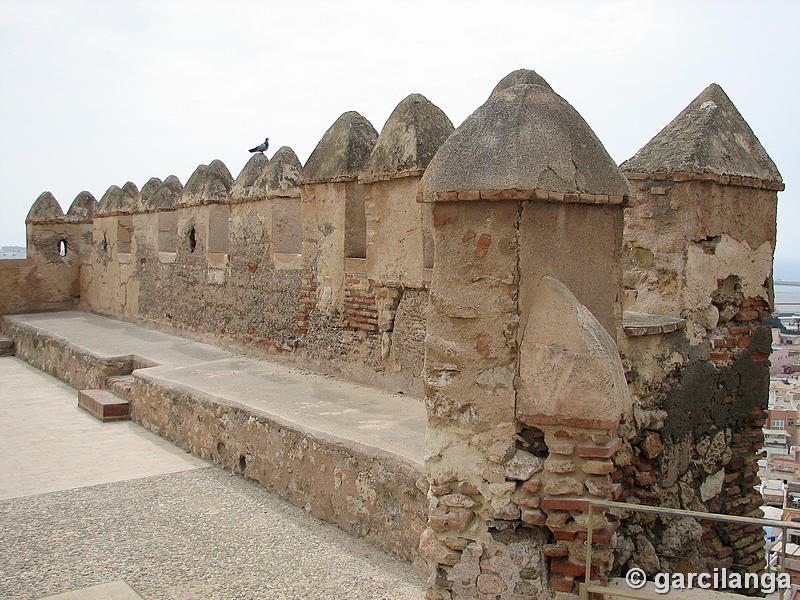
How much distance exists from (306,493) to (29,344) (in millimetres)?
8282

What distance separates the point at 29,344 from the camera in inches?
448

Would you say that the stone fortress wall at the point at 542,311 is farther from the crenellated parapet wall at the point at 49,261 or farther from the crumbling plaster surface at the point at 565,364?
the crenellated parapet wall at the point at 49,261

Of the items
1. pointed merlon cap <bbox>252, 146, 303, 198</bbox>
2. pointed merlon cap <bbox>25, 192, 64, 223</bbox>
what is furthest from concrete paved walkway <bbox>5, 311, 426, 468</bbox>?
pointed merlon cap <bbox>25, 192, 64, 223</bbox>

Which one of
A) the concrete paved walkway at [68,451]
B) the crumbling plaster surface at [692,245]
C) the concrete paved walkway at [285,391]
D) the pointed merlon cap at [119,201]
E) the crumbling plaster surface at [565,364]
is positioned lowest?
the concrete paved walkway at [68,451]

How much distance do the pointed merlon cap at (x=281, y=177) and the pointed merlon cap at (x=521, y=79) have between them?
3313 mm

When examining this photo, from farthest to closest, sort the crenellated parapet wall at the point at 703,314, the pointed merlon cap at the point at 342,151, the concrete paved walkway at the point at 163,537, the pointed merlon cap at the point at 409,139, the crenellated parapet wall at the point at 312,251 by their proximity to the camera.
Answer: the pointed merlon cap at the point at 342,151 < the crenellated parapet wall at the point at 312,251 < the pointed merlon cap at the point at 409,139 < the crenellated parapet wall at the point at 703,314 < the concrete paved walkway at the point at 163,537

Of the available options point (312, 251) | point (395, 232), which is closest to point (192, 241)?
point (312, 251)

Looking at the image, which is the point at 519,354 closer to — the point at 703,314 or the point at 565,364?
the point at 565,364

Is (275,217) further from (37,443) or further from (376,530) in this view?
(376,530)

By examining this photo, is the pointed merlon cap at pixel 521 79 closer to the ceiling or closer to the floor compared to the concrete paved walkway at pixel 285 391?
closer to the ceiling

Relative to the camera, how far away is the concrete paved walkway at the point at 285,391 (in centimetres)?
479

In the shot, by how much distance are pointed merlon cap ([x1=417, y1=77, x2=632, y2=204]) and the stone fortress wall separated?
10 mm

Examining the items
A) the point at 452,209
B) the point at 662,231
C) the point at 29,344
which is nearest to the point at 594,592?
the point at 452,209

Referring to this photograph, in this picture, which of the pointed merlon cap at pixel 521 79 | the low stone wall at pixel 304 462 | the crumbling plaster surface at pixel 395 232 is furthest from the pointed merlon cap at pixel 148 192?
the pointed merlon cap at pixel 521 79
